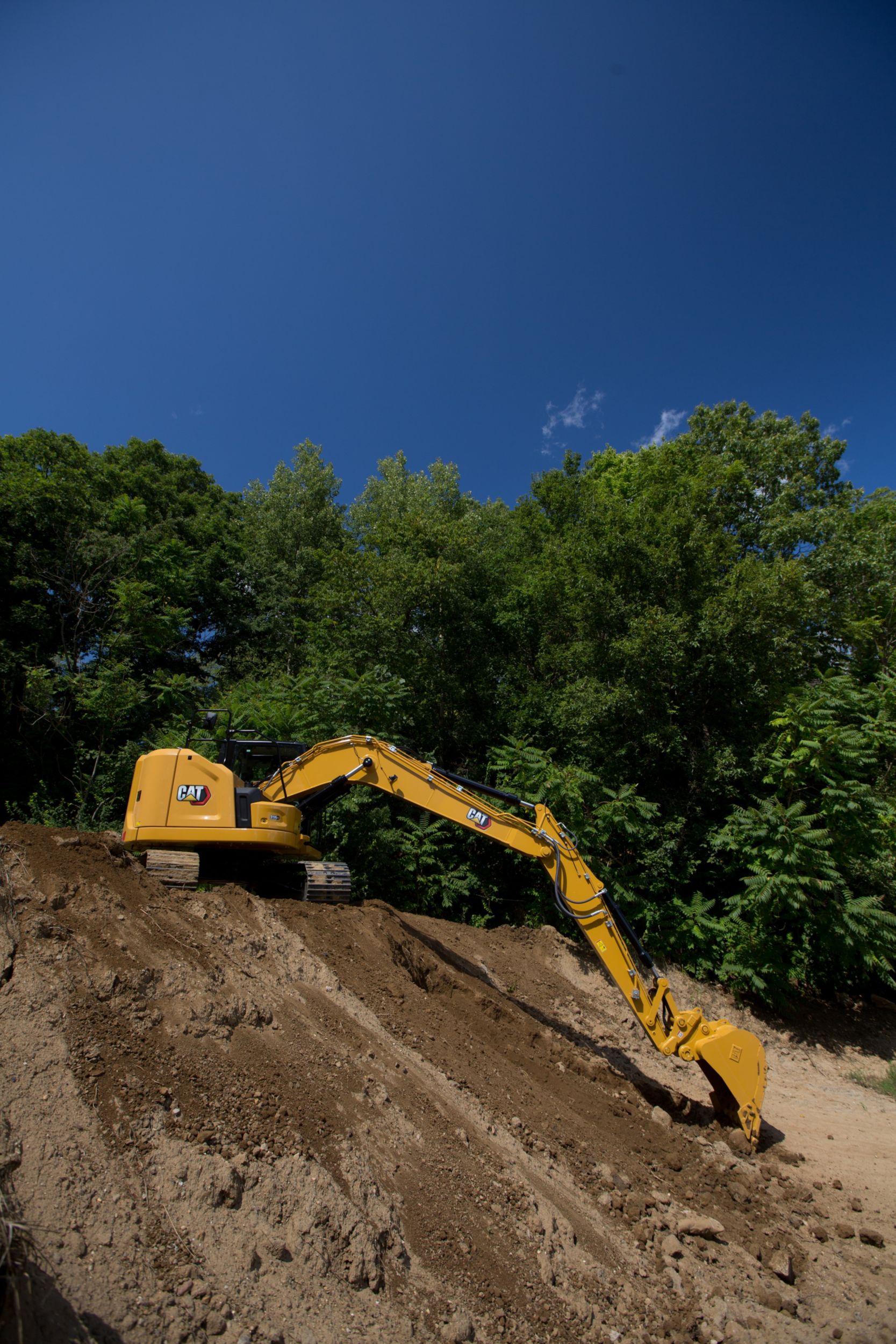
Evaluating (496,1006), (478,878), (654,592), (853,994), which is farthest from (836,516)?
(496,1006)

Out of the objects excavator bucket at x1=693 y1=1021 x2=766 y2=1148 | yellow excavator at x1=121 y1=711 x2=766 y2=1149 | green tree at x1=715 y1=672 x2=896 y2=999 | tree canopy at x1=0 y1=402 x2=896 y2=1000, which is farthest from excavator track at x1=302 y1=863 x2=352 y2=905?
green tree at x1=715 y1=672 x2=896 y2=999

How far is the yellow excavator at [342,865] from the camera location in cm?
703

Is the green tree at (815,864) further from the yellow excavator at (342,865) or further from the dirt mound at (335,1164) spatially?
the yellow excavator at (342,865)

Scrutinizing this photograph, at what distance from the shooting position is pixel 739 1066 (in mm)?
6992

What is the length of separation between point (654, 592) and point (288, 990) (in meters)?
12.0

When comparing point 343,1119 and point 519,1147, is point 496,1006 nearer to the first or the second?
point 519,1147

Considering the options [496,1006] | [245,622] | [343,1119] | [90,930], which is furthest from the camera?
[245,622]

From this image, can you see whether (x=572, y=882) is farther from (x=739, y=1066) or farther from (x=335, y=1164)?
(x=335, y=1164)

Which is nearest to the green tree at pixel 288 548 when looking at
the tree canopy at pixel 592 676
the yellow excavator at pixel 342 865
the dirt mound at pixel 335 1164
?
the tree canopy at pixel 592 676

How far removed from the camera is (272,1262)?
3.83 metres

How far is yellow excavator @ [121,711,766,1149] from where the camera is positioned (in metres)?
7.03

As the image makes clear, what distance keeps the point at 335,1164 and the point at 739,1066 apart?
4.68 metres

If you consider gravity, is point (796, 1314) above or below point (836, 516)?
below

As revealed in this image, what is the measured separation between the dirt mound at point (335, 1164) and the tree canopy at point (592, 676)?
Answer: 4646 mm
